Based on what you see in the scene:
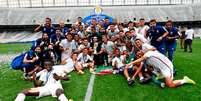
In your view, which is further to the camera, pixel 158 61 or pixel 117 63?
pixel 117 63

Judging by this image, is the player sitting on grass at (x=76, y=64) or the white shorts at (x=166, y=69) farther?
the player sitting on grass at (x=76, y=64)

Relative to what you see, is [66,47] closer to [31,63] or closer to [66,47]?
[66,47]

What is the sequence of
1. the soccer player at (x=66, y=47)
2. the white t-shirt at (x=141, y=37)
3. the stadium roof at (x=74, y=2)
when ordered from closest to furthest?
1. the white t-shirt at (x=141, y=37)
2. the soccer player at (x=66, y=47)
3. the stadium roof at (x=74, y=2)

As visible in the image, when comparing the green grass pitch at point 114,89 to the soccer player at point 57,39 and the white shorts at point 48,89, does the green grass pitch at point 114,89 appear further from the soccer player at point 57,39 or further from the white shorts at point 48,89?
the soccer player at point 57,39

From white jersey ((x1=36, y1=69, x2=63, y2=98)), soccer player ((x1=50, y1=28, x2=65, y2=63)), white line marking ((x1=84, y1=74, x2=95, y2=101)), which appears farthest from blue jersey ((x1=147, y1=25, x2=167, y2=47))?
white jersey ((x1=36, y1=69, x2=63, y2=98))

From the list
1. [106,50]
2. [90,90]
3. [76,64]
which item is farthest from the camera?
[106,50]

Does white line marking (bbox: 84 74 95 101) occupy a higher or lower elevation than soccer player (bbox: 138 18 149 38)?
lower

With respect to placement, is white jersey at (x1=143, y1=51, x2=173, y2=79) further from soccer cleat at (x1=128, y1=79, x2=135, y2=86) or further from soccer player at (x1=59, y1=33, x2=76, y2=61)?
soccer player at (x1=59, y1=33, x2=76, y2=61)

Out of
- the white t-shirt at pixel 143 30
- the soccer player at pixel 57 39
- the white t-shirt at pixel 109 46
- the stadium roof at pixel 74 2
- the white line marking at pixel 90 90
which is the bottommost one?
the white line marking at pixel 90 90

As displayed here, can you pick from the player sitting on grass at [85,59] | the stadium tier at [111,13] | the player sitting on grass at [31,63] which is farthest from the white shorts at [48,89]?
the stadium tier at [111,13]

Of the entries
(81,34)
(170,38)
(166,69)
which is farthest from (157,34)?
(81,34)

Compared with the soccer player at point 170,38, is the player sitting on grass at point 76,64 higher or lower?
lower

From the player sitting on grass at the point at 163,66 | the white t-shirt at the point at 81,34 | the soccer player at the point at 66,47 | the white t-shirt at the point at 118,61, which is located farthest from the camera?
the white t-shirt at the point at 81,34

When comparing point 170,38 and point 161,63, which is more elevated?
point 170,38
